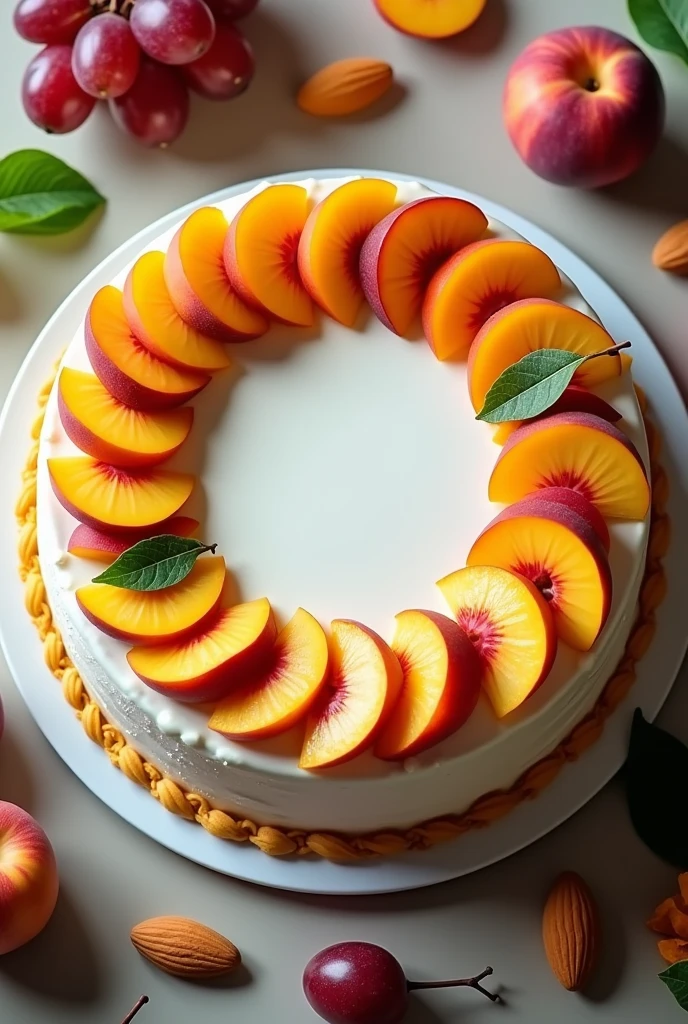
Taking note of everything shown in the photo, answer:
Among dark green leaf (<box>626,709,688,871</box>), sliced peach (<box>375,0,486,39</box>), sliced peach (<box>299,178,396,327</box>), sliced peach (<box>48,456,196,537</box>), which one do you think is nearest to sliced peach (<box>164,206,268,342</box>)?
sliced peach (<box>299,178,396,327</box>)

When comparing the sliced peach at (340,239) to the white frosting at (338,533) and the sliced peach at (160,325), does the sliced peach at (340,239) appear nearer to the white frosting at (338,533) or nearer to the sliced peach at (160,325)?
the white frosting at (338,533)

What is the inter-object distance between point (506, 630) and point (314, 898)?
1.93 feet

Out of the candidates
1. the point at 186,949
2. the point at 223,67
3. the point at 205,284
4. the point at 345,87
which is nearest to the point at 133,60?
the point at 223,67

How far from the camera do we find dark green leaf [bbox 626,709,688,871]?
1.92 metres

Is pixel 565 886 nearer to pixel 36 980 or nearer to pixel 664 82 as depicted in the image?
pixel 36 980

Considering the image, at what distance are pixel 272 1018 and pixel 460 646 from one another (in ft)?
2.31

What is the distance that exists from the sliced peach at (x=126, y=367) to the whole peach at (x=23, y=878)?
686 mm

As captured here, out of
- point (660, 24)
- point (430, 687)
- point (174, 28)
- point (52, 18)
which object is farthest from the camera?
point (660, 24)

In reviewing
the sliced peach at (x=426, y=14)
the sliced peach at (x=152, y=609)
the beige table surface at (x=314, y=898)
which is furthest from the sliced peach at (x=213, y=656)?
the sliced peach at (x=426, y=14)

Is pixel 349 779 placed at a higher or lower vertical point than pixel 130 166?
lower

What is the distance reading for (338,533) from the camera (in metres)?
1.85

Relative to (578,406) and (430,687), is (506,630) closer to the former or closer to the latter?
(430,687)

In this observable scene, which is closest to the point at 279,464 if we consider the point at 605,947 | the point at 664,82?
the point at 605,947

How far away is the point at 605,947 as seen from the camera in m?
1.90
